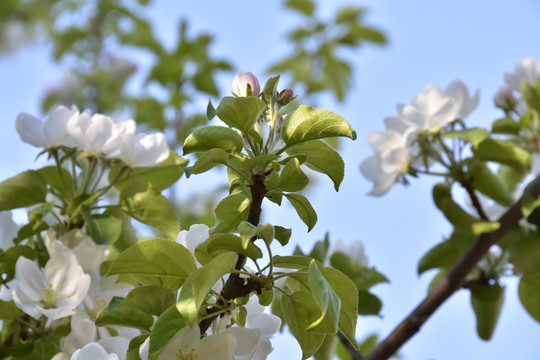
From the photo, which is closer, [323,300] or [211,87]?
[323,300]

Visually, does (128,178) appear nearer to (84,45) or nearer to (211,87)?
(211,87)

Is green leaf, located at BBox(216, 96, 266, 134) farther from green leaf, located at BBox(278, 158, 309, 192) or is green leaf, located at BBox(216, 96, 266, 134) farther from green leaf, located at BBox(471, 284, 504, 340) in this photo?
green leaf, located at BBox(471, 284, 504, 340)

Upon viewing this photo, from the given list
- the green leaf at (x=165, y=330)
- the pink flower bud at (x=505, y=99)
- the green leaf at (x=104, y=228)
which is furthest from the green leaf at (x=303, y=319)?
the pink flower bud at (x=505, y=99)

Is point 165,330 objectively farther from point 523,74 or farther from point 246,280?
point 523,74

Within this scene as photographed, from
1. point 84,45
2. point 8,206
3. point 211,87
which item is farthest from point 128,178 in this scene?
point 84,45

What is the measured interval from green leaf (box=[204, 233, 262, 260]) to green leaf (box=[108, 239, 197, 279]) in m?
0.03

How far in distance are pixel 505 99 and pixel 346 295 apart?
929 mm

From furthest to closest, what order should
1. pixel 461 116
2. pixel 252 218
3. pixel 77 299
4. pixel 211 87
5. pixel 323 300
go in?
1. pixel 211 87
2. pixel 461 116
3. pixel 77 299
4. pixel 252 218
5. pixel 323 300

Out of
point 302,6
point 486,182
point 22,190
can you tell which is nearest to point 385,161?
point 486,182

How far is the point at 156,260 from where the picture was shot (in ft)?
2.01

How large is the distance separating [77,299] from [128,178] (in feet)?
0.76

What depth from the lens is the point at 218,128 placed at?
63 cm

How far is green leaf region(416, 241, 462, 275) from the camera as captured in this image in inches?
46.1

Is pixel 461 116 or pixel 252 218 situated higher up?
pixel 461 116
